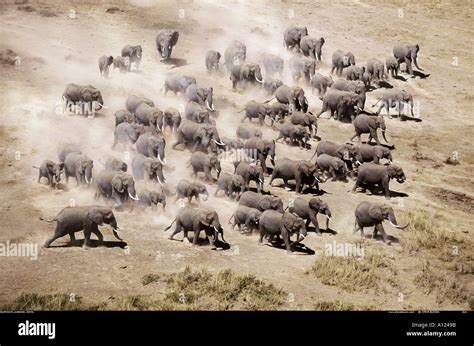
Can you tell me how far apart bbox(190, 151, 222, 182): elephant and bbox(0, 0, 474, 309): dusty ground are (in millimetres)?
985

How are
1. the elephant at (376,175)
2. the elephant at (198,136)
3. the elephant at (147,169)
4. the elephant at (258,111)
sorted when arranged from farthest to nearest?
the elephant at (258,111) → the elephant at (198,136) → the elephant at (376,175) → the elephant at (147,169)

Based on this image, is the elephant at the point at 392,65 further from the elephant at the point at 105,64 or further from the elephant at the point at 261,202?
the elephant at the point at 261,202

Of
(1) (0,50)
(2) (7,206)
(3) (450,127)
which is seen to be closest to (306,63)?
(3) (450,127)

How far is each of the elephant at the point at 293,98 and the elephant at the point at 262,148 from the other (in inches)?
256

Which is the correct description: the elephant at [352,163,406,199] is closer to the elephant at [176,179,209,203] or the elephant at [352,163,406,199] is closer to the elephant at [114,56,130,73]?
the elephant at [176,179,209,203]

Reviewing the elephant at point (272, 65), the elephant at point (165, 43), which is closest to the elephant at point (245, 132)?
the elephant at point (272, 65)

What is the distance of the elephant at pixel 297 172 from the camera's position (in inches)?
1037

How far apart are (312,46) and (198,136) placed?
1732 centimetres

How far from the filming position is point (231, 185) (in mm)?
25344

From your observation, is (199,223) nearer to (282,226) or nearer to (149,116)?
(282,226)

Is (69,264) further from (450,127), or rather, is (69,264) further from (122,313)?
(450,127)

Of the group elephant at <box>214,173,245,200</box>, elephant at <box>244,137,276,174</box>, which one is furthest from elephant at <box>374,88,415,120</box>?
elephant at <box>214,173,245,200</box>

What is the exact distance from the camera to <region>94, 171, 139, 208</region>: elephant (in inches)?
927

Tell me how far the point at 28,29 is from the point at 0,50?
5201 mm
